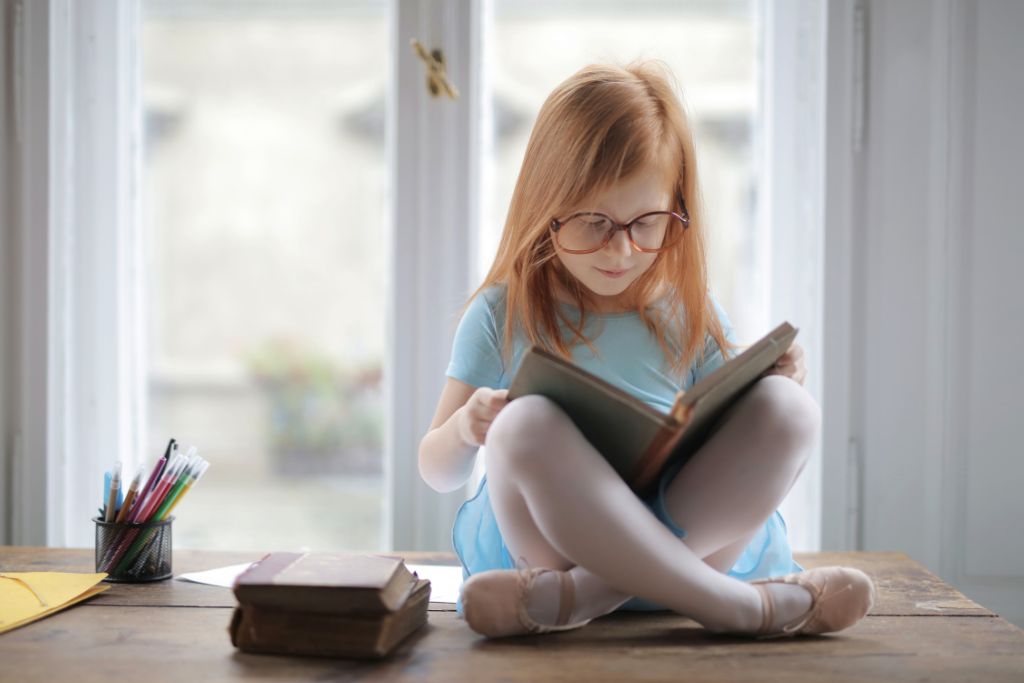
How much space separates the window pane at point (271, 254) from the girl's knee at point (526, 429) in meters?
1.16

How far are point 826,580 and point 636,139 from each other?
0.55m

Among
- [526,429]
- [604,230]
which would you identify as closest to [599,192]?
[604,230]

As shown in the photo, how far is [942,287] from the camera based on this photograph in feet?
6.24

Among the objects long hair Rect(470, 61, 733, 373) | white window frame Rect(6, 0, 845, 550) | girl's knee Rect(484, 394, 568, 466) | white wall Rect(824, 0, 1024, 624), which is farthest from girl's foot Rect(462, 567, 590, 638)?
white wall Rect(824, 0, 1024, 624)

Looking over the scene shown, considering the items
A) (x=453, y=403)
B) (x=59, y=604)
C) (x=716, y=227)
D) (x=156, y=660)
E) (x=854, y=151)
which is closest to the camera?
(x=156, y=660)

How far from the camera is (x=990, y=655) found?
105 cm

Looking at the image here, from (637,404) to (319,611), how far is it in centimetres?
38

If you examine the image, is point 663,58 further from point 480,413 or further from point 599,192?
point 480,413

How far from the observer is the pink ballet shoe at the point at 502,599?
1.04m

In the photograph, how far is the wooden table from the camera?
3.18 feet

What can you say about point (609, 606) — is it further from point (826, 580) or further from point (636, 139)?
point (636, 139)

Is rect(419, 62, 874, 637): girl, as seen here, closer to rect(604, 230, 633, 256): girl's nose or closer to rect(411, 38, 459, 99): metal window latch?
rect(604, 230, 633, 256): girl's nose

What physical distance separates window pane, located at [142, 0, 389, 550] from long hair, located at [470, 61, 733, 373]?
34.9 inches

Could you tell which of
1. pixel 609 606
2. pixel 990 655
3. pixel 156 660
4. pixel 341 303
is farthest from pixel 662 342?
pixel 341 303
